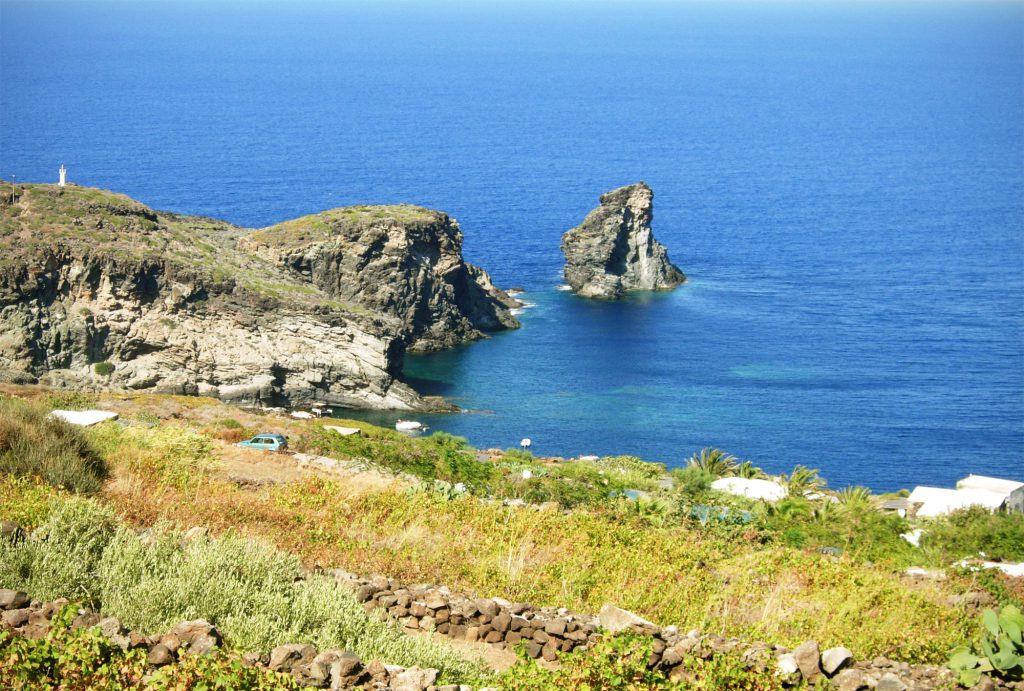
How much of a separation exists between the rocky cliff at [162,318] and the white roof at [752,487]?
3026 centimetres

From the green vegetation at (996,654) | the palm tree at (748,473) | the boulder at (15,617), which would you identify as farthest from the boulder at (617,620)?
the palm tree at (748,473)

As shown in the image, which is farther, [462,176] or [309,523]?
[462,176]

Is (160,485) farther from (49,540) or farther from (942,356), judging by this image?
(942,356)

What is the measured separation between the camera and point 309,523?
653 inches

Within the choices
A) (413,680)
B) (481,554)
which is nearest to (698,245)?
(481,554)

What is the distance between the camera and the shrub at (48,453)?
1675 centimetres

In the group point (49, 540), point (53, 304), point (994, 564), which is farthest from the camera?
point (53, 304)

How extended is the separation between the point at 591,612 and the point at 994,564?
10.9 meters

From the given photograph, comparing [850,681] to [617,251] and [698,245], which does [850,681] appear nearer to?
[617,251]

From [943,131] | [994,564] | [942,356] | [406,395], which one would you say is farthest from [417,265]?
[943,131]

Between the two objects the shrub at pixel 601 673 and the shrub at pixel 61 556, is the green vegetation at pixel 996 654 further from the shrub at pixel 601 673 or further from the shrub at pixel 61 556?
the shrub at pixel 61 556

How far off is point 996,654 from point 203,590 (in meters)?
8.44

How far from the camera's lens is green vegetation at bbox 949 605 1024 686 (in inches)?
502

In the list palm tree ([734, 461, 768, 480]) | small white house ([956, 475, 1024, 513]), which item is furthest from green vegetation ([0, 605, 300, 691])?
palm tree ([734, 461, 768, 480])
